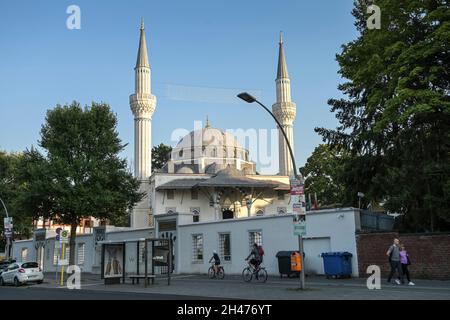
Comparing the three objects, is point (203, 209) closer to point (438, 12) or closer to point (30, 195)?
point (30, 195)

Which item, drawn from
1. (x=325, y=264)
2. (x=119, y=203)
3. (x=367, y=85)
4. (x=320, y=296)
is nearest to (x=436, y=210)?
(x=325, y=264)

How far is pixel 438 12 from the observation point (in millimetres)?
24266

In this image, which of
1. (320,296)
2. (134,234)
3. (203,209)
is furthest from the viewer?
(203,209)

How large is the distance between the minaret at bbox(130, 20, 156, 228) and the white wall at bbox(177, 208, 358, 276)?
31.2 meters

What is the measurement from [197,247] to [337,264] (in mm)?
11860

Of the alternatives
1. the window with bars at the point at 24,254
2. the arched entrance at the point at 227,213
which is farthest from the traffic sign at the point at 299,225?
the arched entrance at the point at 227,213

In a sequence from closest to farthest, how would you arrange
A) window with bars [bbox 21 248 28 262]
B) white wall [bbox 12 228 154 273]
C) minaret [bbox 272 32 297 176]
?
white wall [bbox 12 228 154 273] < window with bars [bbox 21 248 28 262] < minaret [bbox 272 32 297 176]

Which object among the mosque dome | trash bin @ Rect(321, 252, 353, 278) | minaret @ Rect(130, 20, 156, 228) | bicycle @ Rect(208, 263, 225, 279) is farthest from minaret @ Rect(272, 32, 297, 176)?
trash bin @ Rect(321, 252, 353, 278)

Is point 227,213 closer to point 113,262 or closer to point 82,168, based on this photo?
point 82,168

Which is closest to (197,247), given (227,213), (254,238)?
(254,238)

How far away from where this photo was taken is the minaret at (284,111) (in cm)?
7025

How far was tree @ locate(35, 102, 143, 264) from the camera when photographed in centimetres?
3172

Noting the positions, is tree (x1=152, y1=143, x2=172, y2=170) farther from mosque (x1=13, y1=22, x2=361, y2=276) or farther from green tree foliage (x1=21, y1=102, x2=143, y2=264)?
green tree foliage (x1=21, y1=102, x2=143, y2=264)

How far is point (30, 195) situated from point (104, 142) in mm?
5585
